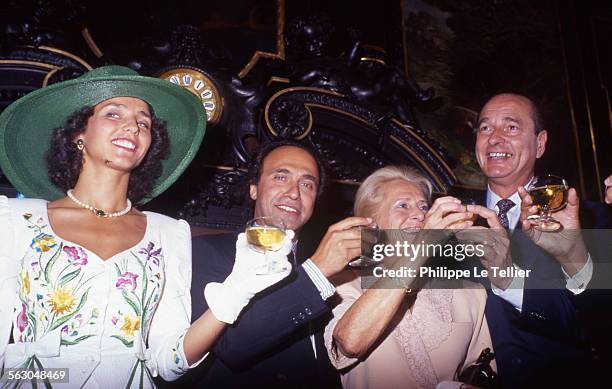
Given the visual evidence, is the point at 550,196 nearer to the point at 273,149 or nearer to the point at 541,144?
the point at 541,144

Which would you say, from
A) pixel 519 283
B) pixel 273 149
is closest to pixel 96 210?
pixel 273 149

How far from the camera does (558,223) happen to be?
5.62ft

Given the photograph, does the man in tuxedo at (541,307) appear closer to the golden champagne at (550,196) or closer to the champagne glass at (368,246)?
the golden champagne at (550,196)

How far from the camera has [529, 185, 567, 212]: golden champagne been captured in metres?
1.71

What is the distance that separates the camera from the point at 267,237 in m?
1.31

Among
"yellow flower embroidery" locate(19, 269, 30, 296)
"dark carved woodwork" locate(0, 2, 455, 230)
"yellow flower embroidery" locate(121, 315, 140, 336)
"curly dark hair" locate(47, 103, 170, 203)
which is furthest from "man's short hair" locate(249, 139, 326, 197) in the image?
"yellow flower embroidery" locate(19, 269, 30, 296)

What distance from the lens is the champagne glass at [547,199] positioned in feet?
5.60

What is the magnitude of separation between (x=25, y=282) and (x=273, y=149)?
1134mm

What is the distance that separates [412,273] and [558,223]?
567mm

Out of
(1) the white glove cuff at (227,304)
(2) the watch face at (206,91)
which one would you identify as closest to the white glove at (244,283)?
(1) the white glove cuff at (227,304)

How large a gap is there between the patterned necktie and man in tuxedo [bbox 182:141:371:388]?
783 millimetres

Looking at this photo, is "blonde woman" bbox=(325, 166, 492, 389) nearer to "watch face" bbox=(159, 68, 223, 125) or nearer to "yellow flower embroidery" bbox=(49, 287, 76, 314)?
"yellow flower embroidery" bbox=(49, 287, 76, 314)

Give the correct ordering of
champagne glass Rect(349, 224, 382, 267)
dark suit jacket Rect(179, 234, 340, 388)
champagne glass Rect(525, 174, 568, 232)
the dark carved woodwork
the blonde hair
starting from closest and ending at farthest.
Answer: dark suit jacket Rect(179, 234, 340, 388), champagne glass Rect(349, 224, 382, 267), champagne glass Rect(525, 174, 568, 232), the blonde hair, the dark carved woodwork

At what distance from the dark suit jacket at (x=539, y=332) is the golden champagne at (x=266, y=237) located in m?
0.95
